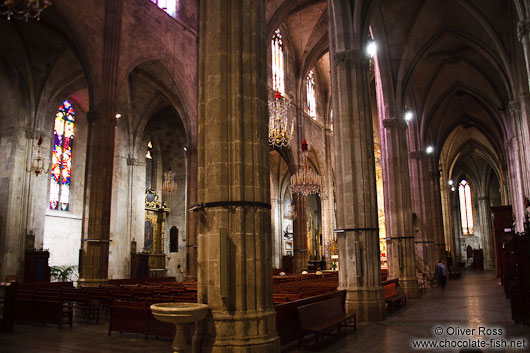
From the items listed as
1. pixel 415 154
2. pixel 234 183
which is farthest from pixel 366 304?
pixel 415 154

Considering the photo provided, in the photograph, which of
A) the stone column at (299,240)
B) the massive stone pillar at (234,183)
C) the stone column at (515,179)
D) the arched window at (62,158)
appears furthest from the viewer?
the stone column at (299,240)

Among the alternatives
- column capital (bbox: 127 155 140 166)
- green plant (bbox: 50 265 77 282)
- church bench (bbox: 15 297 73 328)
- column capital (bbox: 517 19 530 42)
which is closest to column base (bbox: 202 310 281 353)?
church bench (bbox: 15 297 73 328)

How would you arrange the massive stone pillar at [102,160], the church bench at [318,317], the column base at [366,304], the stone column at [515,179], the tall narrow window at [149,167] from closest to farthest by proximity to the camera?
the church bench at [318,317], the column base at [366,304], the massive stone pillar at [102,160], the stone column at [515,179], the tall narrow window at [149,167]

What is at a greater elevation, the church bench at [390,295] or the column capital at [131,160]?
the column capital at [131,160]

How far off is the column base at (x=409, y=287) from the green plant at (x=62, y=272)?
16426mm

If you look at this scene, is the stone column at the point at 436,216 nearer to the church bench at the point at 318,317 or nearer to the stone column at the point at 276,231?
the stone column at the point at 276,231

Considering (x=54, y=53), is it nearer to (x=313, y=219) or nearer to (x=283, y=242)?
(x=283, y=242)

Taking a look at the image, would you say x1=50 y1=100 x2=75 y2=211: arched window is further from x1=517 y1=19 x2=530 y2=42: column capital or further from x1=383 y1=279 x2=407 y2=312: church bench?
x1=517 y1=19 x2=530 y2=42: column capital

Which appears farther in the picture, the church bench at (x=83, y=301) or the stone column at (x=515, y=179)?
the stone column at (x=515, y=179)

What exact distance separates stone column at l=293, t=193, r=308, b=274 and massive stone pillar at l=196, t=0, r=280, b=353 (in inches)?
852

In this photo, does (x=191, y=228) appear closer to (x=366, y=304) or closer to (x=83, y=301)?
(x=83, y=301)

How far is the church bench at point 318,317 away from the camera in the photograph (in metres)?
7.69

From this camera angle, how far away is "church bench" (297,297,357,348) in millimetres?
7688

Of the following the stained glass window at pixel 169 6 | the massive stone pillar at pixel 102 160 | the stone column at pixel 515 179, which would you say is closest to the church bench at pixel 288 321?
the massive stone pillar at pixel 102 160
